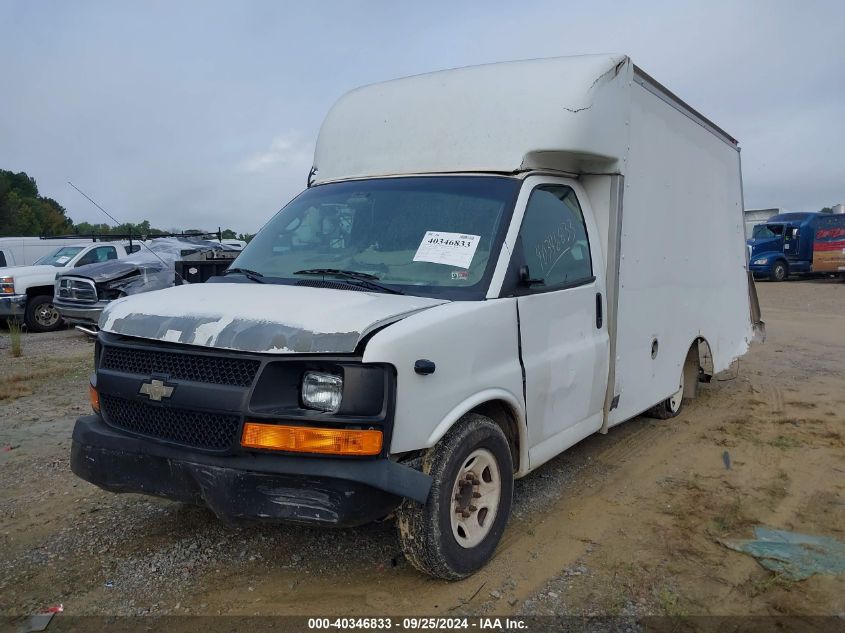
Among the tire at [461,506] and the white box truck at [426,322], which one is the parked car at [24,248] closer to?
the white box truck at [426,322]

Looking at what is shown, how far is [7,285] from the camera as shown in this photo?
45.3ft

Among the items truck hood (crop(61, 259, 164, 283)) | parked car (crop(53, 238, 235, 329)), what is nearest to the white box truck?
parked car (crop(53, 238, 235, 329))

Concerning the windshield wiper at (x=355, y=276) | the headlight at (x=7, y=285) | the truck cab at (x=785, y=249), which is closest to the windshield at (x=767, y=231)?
the truck cab at (x=785, y=249)

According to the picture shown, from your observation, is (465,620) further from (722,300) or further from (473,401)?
(722,300)

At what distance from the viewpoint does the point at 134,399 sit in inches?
132

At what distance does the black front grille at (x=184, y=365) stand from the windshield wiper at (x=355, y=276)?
0.87 metres

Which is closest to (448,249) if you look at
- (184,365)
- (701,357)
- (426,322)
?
(426,322)

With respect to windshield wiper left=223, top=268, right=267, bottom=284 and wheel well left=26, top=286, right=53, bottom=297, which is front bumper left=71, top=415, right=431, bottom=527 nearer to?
windshield wiper left=223, top=268, right=267, bottom=284

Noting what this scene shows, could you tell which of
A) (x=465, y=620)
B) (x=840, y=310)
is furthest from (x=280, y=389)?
(x=840, y=310)

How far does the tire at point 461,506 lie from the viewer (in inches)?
128

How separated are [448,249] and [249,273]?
1238 mm

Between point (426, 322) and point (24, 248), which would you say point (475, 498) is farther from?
Answer: point (24, 248)

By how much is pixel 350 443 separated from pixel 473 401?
0.74 meters

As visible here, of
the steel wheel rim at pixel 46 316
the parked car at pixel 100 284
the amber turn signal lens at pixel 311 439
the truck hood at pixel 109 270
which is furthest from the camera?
the steel wheel rim at pixel 46 316
